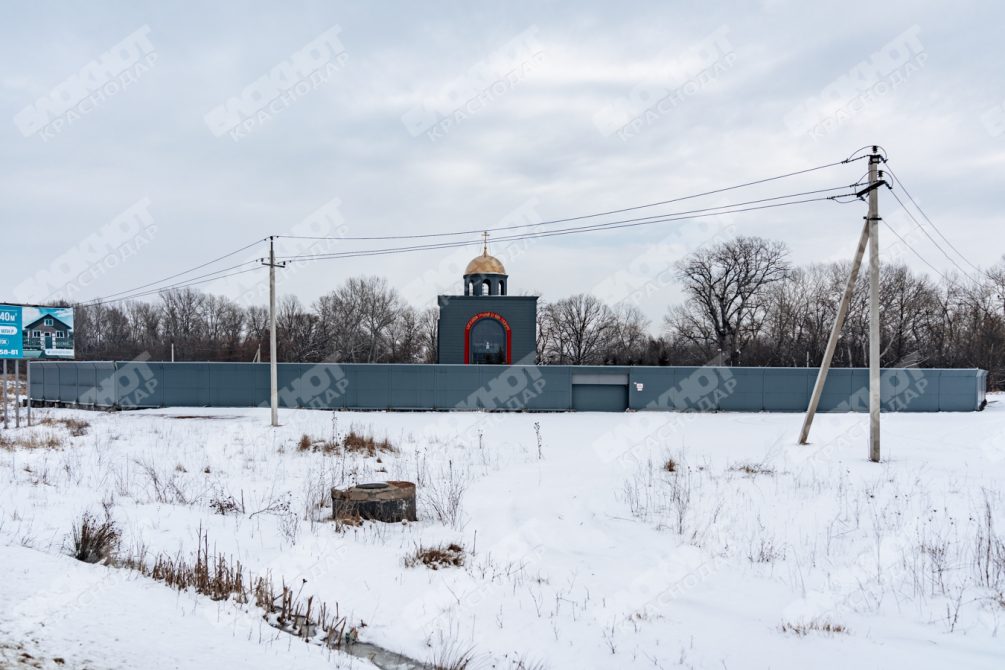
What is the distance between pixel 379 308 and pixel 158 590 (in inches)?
3198

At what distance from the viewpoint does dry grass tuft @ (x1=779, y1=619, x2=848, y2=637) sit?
18.7 ft

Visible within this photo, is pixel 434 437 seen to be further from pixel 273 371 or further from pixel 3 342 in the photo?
pixel 3 342

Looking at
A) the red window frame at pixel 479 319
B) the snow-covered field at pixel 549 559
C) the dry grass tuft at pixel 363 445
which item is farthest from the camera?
the red window frame at pixel 479 319

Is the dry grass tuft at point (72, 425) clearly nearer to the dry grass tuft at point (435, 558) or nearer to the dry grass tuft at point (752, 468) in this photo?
the dry grass tuft at point (435, 558)

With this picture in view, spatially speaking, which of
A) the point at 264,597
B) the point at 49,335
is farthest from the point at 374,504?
the point at 49,335

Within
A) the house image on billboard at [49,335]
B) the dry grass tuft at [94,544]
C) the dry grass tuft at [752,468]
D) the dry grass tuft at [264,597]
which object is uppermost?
the house image on billboard at [49,335]

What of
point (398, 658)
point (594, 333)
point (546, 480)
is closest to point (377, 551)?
point (398, 658)

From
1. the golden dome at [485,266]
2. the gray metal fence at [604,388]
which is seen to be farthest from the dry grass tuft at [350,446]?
the golden dome at [485,266]

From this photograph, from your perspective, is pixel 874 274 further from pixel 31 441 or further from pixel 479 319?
pixel 479 319

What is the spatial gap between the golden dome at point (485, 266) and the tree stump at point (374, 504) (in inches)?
1379

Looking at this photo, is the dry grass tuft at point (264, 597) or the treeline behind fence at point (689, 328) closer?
the dry grass tuft at point (264, 597)

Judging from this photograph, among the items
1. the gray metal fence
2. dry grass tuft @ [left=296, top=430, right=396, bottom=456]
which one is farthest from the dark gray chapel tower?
dry grass tuft @ [left=296, top=430, right=396, bottom=456]

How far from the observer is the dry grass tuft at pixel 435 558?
24.2 feet

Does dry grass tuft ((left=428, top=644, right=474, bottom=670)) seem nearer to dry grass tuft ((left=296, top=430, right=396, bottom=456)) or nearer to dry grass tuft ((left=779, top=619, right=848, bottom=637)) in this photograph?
Answer: dry grass tuft ((left=779, top=619, right=848, bottom=637))
